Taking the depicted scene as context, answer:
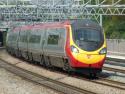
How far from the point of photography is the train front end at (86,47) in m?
20.0

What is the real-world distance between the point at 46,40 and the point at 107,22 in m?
59.2

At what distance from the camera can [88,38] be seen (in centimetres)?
2077

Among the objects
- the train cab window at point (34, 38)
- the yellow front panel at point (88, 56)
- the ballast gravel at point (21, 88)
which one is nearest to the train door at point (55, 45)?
the yellow front panel at point (88, 56)

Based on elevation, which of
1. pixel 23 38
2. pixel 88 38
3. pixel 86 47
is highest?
pixel 88 38

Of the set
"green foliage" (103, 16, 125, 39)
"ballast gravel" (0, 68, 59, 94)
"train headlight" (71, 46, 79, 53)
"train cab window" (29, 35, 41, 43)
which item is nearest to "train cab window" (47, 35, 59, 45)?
"train headlight" (71, 46, 79, 53)

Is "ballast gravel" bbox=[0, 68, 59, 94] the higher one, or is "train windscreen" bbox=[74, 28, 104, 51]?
"train windscreen" bbox=[74, 28, 104, 51]

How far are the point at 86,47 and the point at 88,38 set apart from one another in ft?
2.32

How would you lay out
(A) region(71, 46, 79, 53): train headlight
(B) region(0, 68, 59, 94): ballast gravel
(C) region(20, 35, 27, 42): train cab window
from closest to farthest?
(B) region(0, 68, 59, 94): ballast gravel < (A) region(71, 46, 79, 53): train headlight < (C) region(20, 35, 27, 42): train cab window

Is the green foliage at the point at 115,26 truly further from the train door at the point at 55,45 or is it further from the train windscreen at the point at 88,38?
A: the train windscreen at the point at 88,38

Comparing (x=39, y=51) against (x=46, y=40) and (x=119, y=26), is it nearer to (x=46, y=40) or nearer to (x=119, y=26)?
(x=46, y=40)

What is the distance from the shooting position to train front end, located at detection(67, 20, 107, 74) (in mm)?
20031

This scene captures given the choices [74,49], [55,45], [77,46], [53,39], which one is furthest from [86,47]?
[53,39]

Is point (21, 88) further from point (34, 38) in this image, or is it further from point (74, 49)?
point (34, 38)

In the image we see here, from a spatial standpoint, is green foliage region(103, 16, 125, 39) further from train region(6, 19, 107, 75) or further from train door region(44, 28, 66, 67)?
train region(6, 19, 107, 75)
